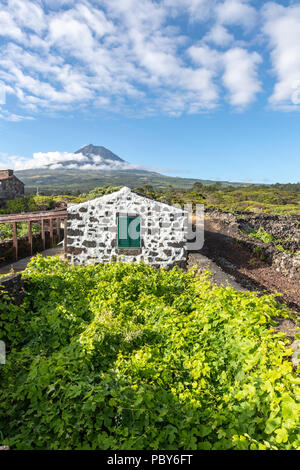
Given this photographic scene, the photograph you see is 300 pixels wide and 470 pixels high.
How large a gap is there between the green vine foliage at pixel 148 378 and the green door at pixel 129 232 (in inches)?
213

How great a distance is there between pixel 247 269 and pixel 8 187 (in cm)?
3932

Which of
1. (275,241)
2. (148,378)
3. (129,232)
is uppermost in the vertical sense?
(129,232)

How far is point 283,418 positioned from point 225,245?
14593 mm

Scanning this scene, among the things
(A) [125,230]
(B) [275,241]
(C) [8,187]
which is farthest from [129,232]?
(C) [8,187]

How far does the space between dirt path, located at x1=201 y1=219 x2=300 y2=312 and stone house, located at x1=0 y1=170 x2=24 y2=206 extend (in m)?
33.3

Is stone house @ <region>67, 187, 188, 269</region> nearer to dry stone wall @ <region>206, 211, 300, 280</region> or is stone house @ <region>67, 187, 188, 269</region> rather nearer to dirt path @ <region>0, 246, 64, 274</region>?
dirt path @ <region>0, 246, 64, 274</region>

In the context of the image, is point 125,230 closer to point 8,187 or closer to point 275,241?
point 275,241

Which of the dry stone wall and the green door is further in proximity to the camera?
the dry stone wall

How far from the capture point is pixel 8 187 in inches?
1656

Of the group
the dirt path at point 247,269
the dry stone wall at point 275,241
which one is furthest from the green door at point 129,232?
the dry stone wall at point 275,241

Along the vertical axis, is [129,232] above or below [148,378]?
above

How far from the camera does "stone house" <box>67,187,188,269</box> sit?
11.7 metres

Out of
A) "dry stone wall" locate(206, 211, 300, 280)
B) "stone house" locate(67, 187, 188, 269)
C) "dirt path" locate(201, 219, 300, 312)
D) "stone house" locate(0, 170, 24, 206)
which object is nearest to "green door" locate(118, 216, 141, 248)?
"stone house" locate(67, 187, 188, 269)
